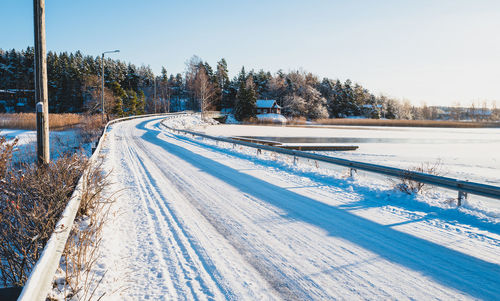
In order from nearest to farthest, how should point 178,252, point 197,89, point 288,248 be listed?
point 178,252
point 288,248
point 197,89

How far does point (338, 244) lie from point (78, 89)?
280ft

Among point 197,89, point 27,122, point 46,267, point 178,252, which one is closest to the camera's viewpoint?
point 46,267

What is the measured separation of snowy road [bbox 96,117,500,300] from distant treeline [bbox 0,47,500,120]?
59.6 m

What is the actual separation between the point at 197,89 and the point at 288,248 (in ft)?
265

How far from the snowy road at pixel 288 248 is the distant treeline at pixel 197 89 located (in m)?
59.6

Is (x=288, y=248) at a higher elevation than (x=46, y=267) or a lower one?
lower

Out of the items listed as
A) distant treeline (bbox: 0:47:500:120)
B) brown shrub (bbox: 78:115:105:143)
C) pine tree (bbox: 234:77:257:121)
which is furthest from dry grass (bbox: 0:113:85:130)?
pine tree (bbox: 234:77:257:121)

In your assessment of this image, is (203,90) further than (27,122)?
Yes

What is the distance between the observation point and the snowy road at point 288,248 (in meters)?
3.53

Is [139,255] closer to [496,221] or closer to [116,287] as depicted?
[116,287]

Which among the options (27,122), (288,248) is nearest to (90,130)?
(27,122)

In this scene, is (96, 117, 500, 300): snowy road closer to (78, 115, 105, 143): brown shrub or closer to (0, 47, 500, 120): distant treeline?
(78, 115, 105, 143): brown shrub

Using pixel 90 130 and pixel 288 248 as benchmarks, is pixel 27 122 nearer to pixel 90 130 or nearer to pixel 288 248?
pixel 90 130

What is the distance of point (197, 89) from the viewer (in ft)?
269
